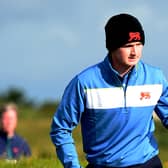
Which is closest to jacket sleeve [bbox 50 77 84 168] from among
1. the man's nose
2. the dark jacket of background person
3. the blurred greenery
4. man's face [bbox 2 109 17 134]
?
the man's nose

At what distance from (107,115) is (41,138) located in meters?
31.5

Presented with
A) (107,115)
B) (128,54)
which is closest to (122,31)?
(128,54)

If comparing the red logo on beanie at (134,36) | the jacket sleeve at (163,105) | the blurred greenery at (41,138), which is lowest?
the blurred greenery at (41,138)

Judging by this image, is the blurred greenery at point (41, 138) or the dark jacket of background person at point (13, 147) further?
the dark jacket of background person at point (13, 147)

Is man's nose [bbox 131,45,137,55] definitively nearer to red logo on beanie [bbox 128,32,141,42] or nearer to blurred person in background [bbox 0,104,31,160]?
red logo on beanie [bbox 128,32,141,42]

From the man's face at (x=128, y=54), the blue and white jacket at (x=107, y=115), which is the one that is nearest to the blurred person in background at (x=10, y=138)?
the blue and white jacket at (x=107, y=115)

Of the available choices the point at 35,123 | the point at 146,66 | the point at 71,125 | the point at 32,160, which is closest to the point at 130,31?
the point at 146,66

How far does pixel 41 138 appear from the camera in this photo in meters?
39.9

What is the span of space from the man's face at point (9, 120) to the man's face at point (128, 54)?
22.5 ft

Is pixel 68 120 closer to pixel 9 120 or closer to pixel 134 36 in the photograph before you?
pixel 134 36

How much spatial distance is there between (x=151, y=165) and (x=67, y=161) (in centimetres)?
79

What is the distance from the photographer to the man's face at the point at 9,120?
15.2 m

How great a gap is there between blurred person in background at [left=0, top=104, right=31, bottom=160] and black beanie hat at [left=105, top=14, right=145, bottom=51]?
6.59 m

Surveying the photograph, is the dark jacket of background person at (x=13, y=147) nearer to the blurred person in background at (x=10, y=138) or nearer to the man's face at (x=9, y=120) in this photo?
the blurred person in background at (x=10, y=138)
